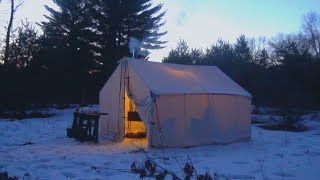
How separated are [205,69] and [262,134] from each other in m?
3.19

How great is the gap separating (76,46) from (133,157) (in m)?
21.2

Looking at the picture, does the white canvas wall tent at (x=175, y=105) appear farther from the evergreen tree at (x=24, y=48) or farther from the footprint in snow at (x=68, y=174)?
the evergreen tree at (x=24, y=48)

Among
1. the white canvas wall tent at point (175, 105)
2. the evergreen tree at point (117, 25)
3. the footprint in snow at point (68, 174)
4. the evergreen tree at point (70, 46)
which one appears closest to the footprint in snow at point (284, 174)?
the footprint in snow at point (68, 174)

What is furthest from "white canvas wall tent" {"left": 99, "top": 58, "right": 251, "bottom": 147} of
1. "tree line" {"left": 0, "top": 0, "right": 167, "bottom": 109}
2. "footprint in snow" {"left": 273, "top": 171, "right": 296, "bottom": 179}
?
"tree line" {"left": 0, "top": 0, "right": 167, "bottom": 109}

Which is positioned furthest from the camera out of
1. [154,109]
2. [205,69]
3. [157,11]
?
[157,11]

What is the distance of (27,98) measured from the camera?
21.7 m

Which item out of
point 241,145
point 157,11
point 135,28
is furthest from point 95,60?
point 241,145

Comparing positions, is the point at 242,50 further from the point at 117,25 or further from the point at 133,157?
the point at 133,157

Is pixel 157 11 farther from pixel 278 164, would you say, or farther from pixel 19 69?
pixel 278 164

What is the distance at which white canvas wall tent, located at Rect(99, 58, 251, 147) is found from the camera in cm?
1088

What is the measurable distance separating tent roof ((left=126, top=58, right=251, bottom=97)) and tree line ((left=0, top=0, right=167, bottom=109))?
1128 cm

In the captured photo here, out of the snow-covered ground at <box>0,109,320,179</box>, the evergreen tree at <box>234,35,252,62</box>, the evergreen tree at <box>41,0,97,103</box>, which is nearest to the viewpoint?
the snow-covered ground at <box>0,109,320,179</box>

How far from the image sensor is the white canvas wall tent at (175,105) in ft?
35.7

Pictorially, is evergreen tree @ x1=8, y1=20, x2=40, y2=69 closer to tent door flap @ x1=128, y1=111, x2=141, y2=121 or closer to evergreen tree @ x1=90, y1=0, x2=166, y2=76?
evergreen tree @ x1=90, y1=0, x2=166, y2=76
